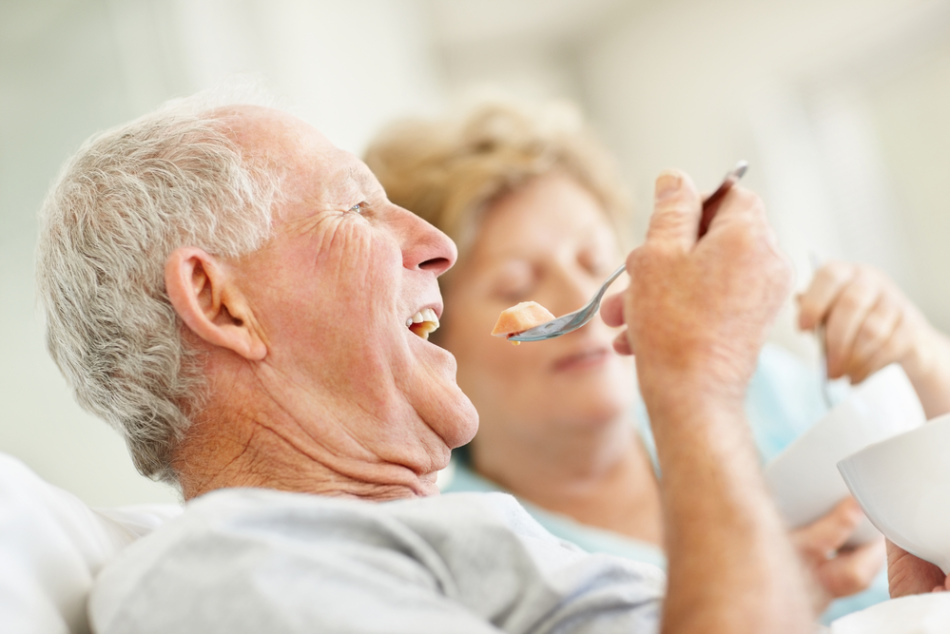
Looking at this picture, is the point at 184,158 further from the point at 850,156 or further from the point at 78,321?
the point at 850,156

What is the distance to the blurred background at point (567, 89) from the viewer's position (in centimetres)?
145

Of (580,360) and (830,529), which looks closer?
(830,529)

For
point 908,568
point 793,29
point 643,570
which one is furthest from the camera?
point 793,29

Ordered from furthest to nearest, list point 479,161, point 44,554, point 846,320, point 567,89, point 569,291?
point 567,89, point 479,161, point 569,291, point 846,320, point 44,554

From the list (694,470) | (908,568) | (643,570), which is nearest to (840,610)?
(908,568)

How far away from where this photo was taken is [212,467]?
0.81 meters

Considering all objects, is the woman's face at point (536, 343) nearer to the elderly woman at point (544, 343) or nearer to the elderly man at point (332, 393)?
the elderly woman at point (544, 343)

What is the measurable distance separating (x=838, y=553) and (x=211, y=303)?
933 mm

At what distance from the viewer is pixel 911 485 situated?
0.72 meters

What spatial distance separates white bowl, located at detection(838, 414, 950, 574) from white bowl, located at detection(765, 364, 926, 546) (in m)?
0.19

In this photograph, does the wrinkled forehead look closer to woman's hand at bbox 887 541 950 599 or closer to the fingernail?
the fingernail

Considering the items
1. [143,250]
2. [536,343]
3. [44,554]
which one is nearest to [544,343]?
[536,343]

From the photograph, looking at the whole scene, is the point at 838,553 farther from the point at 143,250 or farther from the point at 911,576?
the point at 143,250

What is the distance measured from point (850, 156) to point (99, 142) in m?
3.26
